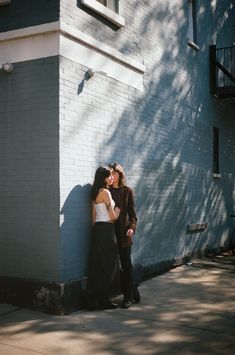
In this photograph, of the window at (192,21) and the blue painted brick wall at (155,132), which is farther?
the window at (192,21)

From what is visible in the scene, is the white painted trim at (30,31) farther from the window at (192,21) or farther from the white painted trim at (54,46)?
the window at (192,21)

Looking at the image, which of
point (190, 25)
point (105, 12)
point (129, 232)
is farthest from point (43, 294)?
point (190, 25)

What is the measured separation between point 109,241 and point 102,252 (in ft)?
0.58

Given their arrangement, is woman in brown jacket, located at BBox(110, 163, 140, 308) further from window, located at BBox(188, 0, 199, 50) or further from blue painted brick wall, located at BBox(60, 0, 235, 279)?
window, located at BBox(188, 0, 199, 50)

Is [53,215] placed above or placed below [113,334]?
above

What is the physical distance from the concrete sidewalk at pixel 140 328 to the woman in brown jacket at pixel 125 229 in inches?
9.3

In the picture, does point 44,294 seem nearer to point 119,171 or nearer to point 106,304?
point 106,304

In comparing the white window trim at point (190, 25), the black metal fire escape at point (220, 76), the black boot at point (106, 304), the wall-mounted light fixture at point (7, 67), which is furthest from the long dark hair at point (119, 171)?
the black metal fire escape at point (220, 76)

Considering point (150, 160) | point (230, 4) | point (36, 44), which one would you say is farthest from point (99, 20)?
point (230, 4)

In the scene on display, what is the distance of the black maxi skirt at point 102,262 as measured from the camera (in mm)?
6098

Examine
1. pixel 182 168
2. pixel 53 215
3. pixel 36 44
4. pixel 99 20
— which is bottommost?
pixel 53 215

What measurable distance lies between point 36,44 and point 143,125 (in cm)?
273

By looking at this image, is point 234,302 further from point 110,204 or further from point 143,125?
point 143,125

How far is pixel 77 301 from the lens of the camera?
238 inches
